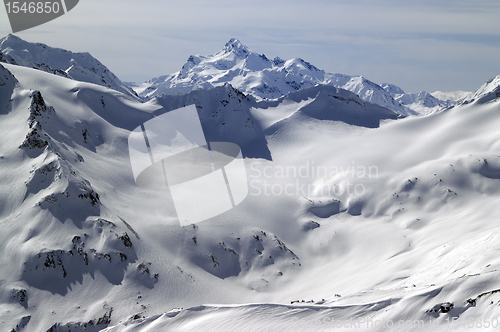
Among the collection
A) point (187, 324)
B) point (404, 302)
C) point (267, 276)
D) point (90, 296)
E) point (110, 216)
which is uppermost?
point (404, 302)


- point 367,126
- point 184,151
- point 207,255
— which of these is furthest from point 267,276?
point 367,126

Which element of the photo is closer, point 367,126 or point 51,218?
point 51,218

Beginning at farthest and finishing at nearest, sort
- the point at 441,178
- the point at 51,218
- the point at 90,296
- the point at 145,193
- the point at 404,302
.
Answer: the point at 441,178
the point at 145,193
the point at 51,218
the point at 90,296
the point at 404,302

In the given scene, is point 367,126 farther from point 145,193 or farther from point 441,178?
point 145,193
